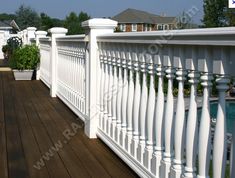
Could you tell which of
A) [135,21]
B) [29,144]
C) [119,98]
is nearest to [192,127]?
[119,98]

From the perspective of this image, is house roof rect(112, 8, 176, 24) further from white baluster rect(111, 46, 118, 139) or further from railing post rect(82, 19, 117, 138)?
white baluster rect(111, 46, 118, 139)

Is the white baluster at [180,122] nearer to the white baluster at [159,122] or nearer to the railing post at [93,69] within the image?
the white baluster at [159,122]

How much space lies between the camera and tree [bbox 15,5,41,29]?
6206 centimetres

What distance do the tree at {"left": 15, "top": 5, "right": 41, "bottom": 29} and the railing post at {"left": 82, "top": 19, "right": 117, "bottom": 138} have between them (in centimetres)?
5896

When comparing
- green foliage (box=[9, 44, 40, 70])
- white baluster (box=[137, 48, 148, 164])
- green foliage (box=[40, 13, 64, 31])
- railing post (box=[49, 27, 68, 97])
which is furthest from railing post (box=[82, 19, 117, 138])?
green foliage (box=[40, 13, 64, 31])

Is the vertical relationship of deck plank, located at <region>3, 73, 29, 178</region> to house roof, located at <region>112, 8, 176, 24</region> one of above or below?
below

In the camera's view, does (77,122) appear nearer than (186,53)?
No

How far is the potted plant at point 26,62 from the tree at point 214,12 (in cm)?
4588

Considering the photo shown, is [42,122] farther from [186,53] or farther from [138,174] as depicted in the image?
[186,53]

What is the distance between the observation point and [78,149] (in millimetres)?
4246

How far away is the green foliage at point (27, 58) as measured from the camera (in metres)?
11.0

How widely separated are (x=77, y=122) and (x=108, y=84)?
5.11 feet

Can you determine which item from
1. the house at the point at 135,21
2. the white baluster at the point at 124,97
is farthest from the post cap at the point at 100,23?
the house at the point at 135,21

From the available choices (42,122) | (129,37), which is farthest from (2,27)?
(129,37)
